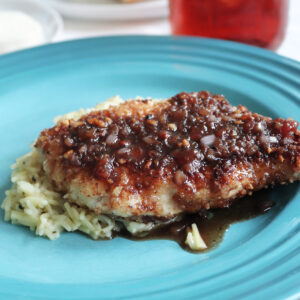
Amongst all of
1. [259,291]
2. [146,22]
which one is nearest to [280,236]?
[259,291]

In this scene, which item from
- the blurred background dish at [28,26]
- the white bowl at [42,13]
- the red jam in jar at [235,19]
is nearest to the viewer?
the red jam in jar at [235,19]

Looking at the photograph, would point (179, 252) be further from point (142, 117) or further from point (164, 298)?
point (142, 117)

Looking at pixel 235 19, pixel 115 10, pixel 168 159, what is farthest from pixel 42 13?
pixel 168 159

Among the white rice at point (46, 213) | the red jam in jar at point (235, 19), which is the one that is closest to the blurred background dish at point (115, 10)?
the red jam in jar at point (235, 19)

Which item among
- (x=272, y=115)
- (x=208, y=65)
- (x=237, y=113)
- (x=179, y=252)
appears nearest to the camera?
(x=179, y=252)

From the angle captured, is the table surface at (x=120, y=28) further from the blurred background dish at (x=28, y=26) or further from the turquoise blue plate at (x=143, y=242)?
the turquoise blue plate at (x=143, y=242)

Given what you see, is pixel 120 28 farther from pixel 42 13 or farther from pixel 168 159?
pixel 168 159
